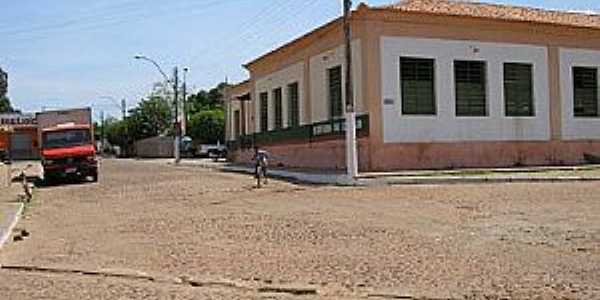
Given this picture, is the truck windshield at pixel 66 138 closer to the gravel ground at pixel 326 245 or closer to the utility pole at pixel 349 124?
the gravel ground at pixel 326 245

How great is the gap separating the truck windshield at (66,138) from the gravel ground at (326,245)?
395 inches

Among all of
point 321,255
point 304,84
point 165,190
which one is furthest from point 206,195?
point 304,84

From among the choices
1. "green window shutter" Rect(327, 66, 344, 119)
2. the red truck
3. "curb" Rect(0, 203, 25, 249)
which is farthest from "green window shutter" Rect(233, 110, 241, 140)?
"curb" Rect(0, 203, 25, 249)

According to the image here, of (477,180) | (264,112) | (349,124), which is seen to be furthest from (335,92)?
(477,180)

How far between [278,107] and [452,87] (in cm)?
1335

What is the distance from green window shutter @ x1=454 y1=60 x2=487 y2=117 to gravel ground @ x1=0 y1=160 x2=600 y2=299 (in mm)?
11278

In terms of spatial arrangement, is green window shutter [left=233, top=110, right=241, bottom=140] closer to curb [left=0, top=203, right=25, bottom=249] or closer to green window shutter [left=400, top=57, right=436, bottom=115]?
green window shutter [left=400, top=57, right=436, bottom=115]

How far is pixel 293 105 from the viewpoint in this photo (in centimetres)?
4303

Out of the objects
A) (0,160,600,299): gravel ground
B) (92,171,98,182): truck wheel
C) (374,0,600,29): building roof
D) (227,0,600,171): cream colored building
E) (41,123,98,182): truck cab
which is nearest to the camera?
(0,160,600,299): gravel ground

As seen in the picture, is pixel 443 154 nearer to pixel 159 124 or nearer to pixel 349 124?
pixel 349 124

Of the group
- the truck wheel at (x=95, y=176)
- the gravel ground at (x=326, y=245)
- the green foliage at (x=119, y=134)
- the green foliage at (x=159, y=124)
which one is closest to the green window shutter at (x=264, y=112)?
the truck wheel at (x=95, y=176)

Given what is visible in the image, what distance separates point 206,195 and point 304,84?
53.5 ft

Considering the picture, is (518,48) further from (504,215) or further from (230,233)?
(230,233)

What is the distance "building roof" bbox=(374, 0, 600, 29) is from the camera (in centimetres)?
3481
